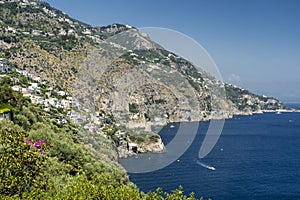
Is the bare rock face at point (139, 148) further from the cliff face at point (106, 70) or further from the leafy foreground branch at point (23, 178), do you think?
the leafy foreground branch at point (23, 178)

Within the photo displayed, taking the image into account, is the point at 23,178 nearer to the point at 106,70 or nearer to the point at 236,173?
the point at 236,173

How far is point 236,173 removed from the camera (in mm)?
38219

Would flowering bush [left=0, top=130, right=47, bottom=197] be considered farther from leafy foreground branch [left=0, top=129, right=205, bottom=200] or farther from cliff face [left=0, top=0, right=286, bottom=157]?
cliff face [left=0, top=0, right=286, bottom=157]

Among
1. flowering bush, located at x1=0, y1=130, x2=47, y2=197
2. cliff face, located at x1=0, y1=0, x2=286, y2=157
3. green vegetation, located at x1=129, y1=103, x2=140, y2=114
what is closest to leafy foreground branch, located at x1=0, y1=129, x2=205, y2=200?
flowering bush, located at x1=0, y1=130, x2=47, y2=197

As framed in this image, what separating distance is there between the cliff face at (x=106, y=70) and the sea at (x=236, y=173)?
8687mm

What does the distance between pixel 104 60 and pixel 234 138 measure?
35.9 metres

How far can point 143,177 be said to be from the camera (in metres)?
36.1

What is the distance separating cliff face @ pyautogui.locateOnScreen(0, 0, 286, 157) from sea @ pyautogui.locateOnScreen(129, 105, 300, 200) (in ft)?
28.5

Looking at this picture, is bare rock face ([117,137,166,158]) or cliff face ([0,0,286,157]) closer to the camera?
cliff face ([0,0,286,157])

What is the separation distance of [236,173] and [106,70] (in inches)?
791

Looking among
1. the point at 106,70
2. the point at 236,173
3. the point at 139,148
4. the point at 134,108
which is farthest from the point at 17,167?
the point at 134,108

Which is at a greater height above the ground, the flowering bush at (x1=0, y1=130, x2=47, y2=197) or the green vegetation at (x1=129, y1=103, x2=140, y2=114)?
the green vegetation at (x1=129, y1=103, x2=140, y2=114)

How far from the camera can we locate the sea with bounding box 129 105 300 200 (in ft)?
104

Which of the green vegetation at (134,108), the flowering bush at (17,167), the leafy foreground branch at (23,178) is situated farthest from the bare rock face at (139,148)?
the flowering bush at (17,167)
